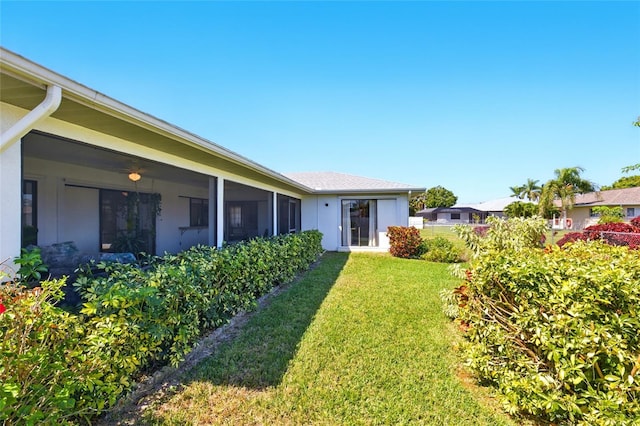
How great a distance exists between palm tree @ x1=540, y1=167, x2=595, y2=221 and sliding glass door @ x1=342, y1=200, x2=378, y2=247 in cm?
2482

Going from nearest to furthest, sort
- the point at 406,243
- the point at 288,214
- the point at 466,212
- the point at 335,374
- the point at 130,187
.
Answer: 1. the point at 335,374
2. the point at 130,187
3. the point at 406,243
4. the point at 288,214
5. the point at 466,212

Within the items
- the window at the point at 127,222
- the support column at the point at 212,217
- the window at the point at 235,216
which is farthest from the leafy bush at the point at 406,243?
the window at the point at 127,222

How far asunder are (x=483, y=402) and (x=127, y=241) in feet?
30.3

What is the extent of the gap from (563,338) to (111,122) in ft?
16.6

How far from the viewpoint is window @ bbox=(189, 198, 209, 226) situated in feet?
42.4

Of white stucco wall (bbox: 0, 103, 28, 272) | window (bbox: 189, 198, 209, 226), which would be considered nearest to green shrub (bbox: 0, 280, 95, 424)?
white stucco wall (bbox: 0, 103, 28, 272)

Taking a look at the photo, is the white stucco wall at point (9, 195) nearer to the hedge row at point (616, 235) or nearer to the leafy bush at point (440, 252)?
the hedge row at point (616, 235)

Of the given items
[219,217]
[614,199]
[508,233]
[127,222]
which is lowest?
[508,233]

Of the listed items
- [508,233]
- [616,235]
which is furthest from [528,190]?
[508,233]

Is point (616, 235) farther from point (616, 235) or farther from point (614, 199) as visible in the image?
point (614, 199)

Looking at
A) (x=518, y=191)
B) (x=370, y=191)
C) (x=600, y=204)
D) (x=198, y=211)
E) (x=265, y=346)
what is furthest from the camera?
(x=518, y=191)

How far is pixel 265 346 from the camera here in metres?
4.12

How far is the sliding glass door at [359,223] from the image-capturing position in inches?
563

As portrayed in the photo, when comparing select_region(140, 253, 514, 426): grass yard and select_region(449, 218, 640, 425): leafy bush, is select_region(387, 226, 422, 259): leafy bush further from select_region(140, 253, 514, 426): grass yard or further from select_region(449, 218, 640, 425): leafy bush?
select_region(449, 218, 640, 425): leafy bush
